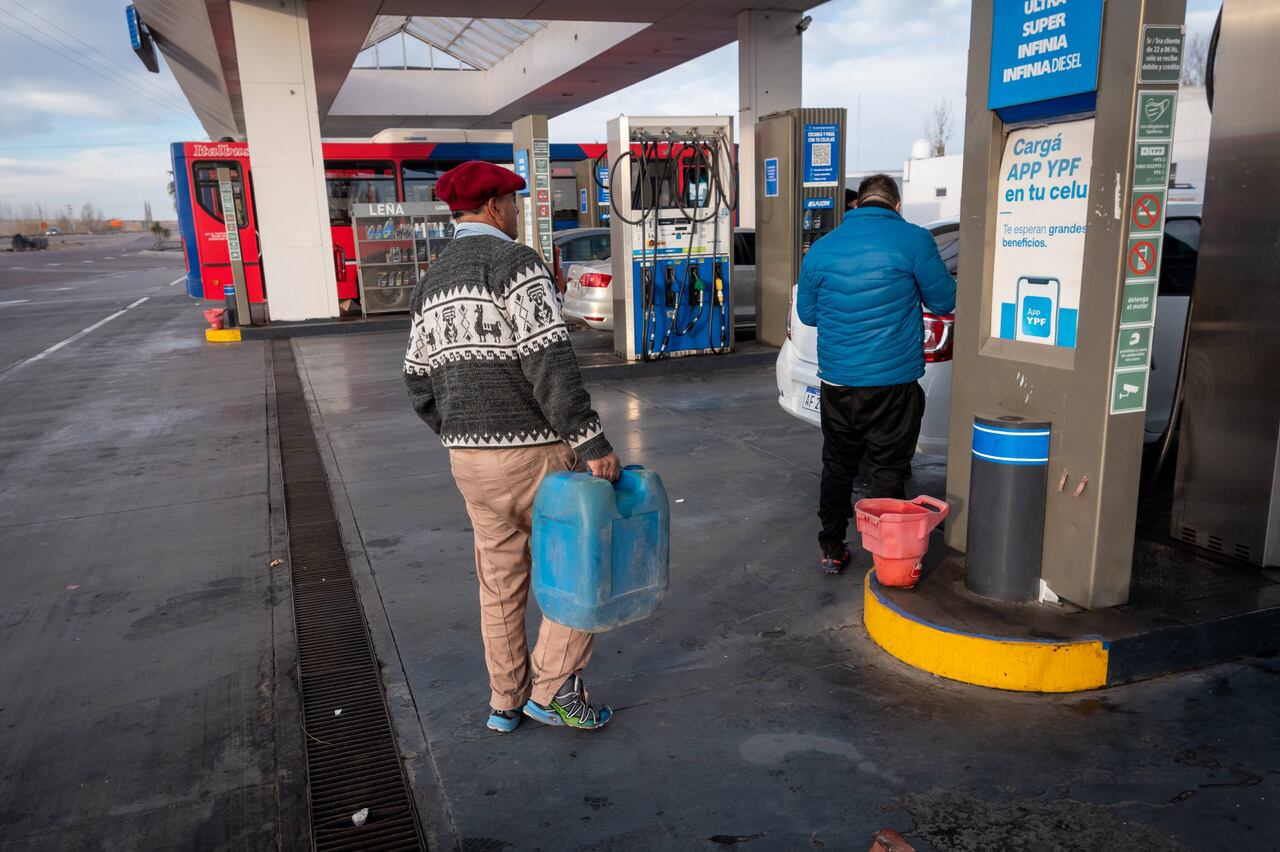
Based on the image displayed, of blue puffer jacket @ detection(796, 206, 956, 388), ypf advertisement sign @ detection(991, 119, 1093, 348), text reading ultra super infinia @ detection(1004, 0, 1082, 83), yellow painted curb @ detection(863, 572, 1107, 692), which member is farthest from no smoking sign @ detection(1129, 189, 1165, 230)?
yellow painted curb @ detection(863, 572, 1107, 692)

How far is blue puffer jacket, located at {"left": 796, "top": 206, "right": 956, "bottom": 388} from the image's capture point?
13.3 feet

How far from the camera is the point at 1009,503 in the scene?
3635mm

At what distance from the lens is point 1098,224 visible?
10.9 feet

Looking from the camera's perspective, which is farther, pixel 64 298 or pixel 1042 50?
pixel 64 298

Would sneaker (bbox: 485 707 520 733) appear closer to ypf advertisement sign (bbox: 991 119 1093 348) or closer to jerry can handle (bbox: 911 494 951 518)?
jerry can handle (bbox: 911 494 951 518)

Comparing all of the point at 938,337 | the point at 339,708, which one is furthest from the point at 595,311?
the point at 339,708

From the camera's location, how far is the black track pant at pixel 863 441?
4191 millimetres

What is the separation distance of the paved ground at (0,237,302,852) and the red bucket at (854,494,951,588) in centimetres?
230

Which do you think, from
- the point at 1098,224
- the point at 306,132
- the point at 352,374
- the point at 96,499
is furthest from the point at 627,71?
the point at 1098,224

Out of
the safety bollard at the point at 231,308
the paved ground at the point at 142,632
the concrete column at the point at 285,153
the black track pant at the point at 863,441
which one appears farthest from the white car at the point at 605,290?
the black track pant at the point at 863,441

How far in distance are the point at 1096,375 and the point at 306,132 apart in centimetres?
1432

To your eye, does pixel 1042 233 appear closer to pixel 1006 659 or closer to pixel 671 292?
pixel 1006 659

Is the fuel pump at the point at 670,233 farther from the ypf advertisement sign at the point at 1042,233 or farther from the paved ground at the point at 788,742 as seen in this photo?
the ypf advertisement sign at the point at 1042,233

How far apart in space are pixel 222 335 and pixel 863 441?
1275 centimetres
